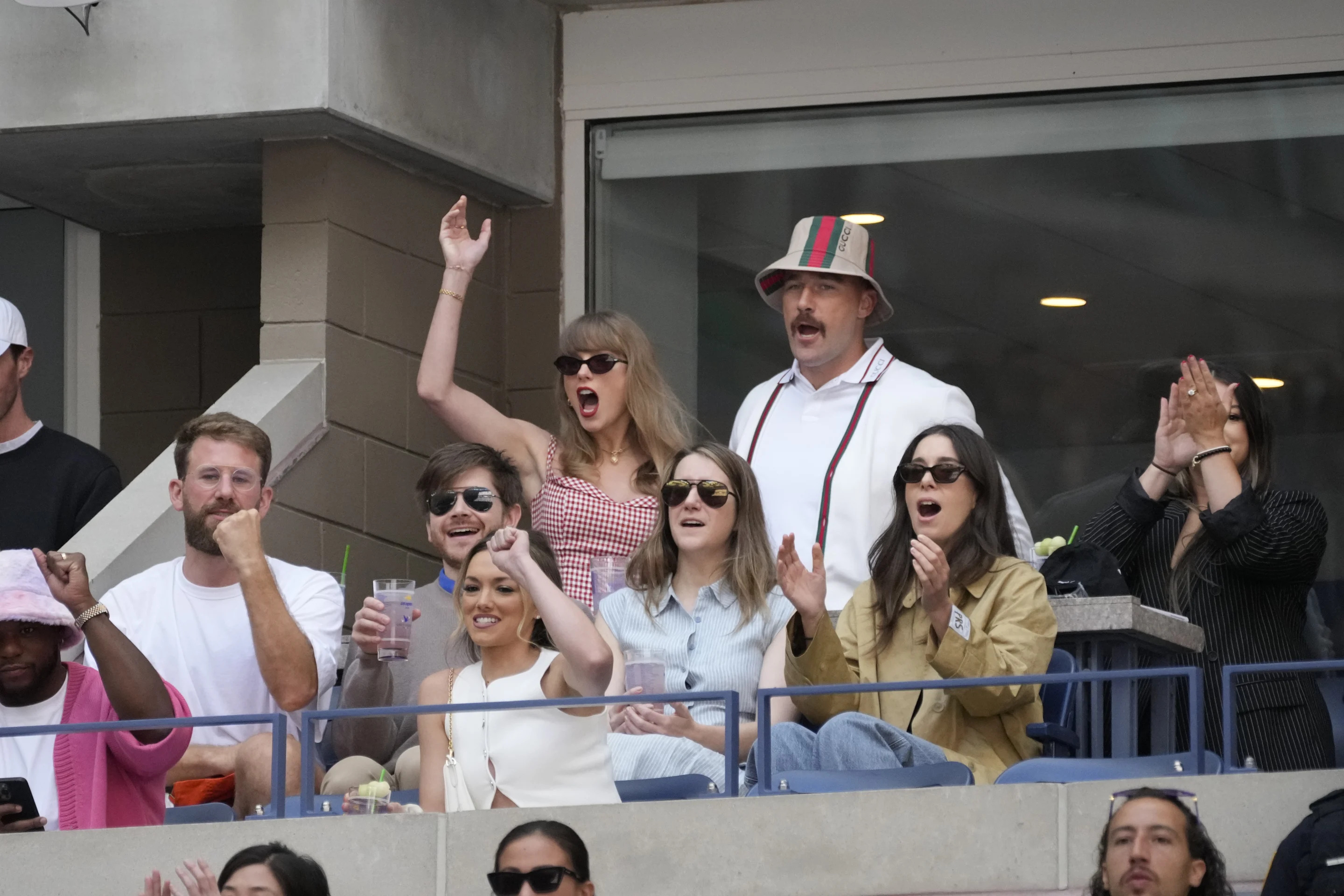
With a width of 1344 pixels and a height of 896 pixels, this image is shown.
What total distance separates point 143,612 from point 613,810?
1967 millimetres

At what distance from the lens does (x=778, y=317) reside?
958cm

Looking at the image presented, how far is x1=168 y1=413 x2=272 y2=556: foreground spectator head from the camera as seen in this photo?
21.6 feet

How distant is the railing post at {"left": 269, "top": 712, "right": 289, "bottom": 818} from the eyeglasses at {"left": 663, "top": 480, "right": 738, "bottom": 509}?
4.19 ft

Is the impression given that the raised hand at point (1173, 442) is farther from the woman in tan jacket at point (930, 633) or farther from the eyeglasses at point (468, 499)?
the eyeglasses at point (468, 499)

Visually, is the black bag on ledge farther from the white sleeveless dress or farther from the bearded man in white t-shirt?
the bearded man in white t-shirt

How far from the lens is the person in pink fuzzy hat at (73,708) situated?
18.7ft

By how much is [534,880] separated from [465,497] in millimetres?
1945

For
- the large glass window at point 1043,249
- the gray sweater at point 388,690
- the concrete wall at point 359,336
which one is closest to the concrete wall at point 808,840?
the gray sweater at point 388,690

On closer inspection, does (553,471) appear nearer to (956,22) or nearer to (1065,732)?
(1065,732)

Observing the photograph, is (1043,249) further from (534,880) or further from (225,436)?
(534,880)

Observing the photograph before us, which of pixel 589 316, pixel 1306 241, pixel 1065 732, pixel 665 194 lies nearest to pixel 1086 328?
pixel 1306 241

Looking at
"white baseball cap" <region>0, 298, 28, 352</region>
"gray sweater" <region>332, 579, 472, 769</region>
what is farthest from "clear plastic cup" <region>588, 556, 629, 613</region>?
"white baseball cap" <region>0, 298, 28, 352</region>

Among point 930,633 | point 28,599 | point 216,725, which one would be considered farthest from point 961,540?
point 28,599

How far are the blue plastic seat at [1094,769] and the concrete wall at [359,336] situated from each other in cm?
384
